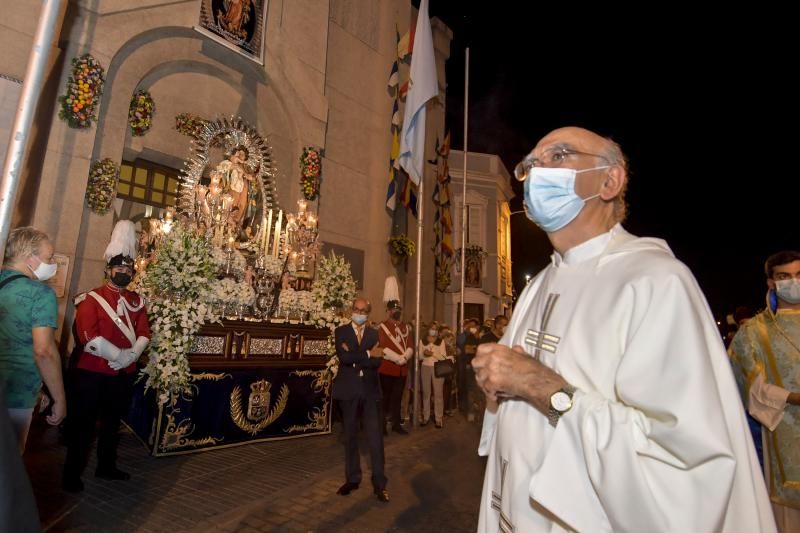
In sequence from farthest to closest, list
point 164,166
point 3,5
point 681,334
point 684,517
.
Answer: point 164,166
point 3,5
point 681,334
point 684,517

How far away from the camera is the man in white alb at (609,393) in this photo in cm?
118

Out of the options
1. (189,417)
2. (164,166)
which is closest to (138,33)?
(164,166)

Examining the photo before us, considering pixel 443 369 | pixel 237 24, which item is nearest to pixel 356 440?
pixel 443 369

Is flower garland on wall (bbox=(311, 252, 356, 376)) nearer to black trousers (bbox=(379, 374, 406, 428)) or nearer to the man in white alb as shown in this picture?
black trousers (bbox=(379, 374, 406, 428))

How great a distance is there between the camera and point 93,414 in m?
5.07

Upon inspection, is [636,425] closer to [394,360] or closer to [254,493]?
[254,493]

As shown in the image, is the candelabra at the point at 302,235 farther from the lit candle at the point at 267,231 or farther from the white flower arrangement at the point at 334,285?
the white flower arrangement at the point at 334,285

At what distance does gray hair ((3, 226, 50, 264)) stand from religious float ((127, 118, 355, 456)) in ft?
9.48

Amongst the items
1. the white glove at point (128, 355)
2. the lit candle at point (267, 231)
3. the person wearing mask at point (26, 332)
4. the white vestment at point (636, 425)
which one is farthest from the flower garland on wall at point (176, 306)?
the white vestment at point (636, 425)

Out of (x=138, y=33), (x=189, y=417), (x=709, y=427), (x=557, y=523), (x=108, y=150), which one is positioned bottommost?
(x=189, y=417)

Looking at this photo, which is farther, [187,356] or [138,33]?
[138,33]

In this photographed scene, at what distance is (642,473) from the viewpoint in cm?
120

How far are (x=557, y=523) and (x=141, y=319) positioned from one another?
5.65 meters

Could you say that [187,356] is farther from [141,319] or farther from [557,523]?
[557,523]
